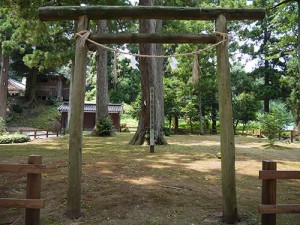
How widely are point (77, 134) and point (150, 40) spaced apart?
1701 millimetres

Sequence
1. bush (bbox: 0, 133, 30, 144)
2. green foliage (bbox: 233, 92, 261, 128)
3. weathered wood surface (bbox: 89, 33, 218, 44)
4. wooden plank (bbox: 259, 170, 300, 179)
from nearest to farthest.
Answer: wooden plank (bbox: 259, 170, 300, 179)
weathered wood surface (bbox: 89, 33, 218, 44)
bush (bbox: 0, 133, 30, 144)
green foliage (bbox: 233, 92, 261, 128)

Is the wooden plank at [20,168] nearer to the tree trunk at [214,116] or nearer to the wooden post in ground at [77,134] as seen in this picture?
the wooden post in ground at [77,134]

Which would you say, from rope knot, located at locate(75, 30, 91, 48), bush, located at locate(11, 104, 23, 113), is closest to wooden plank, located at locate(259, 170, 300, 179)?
rope knot, located at locate(75, 30, 91, 48)

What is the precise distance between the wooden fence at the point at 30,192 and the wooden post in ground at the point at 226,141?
2306mm

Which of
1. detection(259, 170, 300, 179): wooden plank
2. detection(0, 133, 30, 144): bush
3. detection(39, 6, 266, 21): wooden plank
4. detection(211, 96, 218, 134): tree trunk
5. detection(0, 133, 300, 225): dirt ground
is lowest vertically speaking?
detection(0, 133, 300, 225): dirt ground

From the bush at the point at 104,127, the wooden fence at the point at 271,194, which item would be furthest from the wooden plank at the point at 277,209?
the bush at the point at 104,127

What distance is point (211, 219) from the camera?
11.9 ft

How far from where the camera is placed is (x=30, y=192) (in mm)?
3275

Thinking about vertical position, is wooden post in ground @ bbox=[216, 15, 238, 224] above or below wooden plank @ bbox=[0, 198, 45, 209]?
above

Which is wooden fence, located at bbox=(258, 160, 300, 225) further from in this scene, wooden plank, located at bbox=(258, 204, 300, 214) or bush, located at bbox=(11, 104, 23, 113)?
bush, located at bbox=(11, 104, 23, 113)

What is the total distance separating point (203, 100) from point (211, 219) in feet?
71.2

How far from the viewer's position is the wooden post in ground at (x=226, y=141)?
3.52 meters

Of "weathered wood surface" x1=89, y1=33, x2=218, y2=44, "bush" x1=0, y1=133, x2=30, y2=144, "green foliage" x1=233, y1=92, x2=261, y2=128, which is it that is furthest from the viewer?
"green foliage" x1=233, y1=92, x2=261, y2=128

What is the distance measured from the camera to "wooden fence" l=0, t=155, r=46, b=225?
321 centimetres
